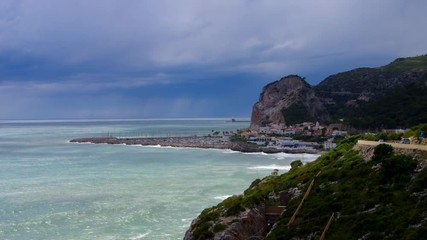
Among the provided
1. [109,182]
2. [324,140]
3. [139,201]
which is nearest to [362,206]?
[139,201]

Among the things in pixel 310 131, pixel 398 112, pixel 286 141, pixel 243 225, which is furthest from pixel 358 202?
pixel 310 131

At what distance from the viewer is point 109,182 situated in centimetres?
6281

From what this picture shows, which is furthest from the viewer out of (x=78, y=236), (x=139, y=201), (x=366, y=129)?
(x=366, y=129)

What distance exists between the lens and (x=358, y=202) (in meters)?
19.7

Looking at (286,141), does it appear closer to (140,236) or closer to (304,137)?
(304,137)

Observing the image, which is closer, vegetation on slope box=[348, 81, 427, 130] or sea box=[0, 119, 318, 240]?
sea box=[0, 119, 318, 240]

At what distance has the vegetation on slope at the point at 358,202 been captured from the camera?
1708cm

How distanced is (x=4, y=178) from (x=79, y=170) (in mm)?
12123

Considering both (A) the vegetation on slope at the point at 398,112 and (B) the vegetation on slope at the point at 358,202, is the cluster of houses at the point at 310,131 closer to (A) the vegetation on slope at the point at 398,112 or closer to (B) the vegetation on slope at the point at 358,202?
(A) the vegetation on slope at the point at 398,112

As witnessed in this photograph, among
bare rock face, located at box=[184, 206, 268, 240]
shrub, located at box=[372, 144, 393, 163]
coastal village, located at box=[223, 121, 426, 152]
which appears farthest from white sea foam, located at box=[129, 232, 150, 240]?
coastal village, located at box=[223, 121, 426, 152]

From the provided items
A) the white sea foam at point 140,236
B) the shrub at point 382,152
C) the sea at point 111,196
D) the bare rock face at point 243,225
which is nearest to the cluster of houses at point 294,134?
the sea at point 111,196

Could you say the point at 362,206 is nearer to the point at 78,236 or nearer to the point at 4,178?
the point at 78,236

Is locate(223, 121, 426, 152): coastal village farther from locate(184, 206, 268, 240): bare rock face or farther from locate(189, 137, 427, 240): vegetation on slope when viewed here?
locate(184, 206, 268, 240): bare rock face

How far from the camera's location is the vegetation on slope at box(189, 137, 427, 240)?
672 inches
